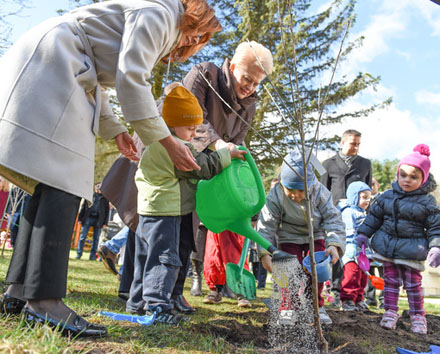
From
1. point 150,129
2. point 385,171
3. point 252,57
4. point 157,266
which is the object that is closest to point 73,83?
point 150,129

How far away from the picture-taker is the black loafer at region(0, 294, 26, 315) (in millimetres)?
1670

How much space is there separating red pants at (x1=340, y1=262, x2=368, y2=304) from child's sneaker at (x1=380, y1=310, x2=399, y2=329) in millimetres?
875

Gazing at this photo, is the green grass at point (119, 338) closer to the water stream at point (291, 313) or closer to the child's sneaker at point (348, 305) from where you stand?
the water stream at point (291, 313)

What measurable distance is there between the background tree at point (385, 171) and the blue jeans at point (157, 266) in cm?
4644

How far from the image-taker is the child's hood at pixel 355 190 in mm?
4581

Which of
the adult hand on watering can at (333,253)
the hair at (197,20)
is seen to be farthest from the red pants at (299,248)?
the hair at (197,20)

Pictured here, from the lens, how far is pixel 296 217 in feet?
10.1

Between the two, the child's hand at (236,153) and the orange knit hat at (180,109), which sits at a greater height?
the orange knit hat at (180,109)

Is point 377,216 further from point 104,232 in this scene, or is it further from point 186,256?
point 104,232

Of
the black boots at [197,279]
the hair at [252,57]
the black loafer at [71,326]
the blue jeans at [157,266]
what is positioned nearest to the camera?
the black loafer at [71,326]

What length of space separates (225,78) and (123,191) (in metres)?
1.18

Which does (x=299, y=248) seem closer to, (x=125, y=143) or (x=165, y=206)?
(x=165, y=206)

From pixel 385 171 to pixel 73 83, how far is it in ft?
167

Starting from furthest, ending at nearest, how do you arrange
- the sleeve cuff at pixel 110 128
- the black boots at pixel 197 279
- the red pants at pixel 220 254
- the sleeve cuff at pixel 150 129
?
the black boots at pixel 197 279 < the red pants at pixel 220 254 < the sleeve cuff at pixel 110 128 < the sleeve cuff at pixel 150 129
